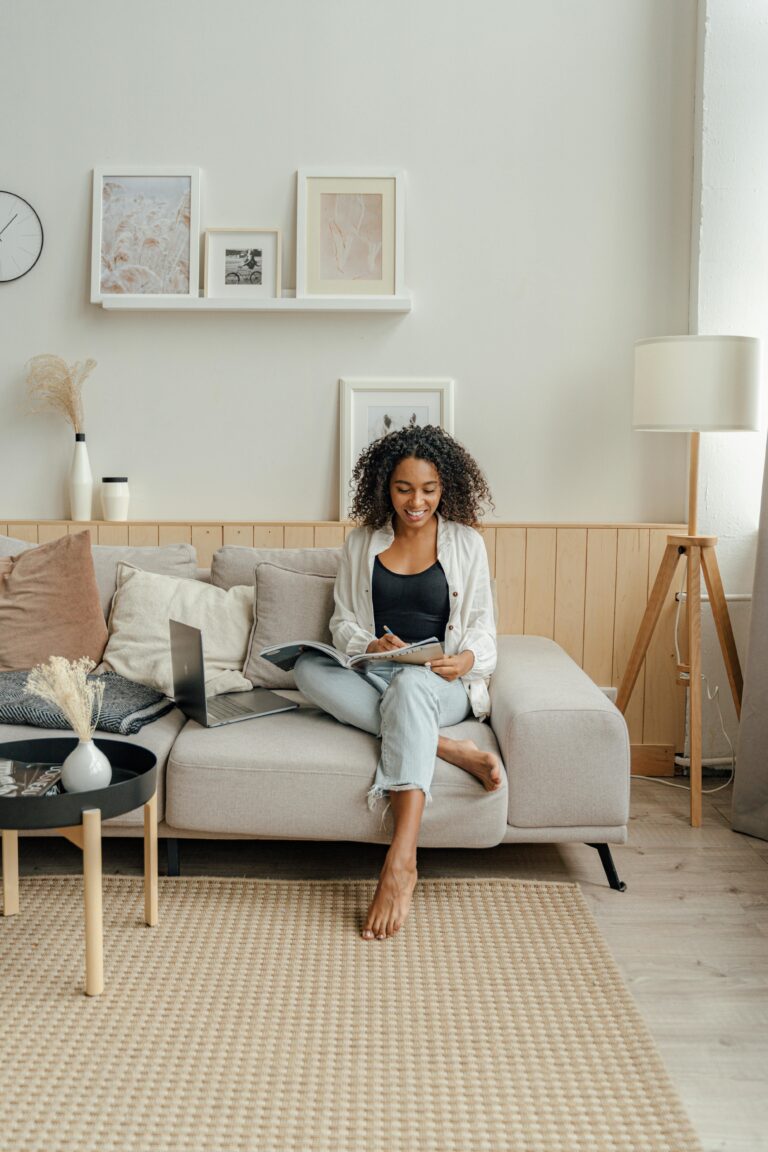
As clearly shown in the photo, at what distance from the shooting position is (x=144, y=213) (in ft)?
11.6

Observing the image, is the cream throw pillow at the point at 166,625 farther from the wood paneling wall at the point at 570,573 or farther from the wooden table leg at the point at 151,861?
the wooden table leg at the point at 151,861

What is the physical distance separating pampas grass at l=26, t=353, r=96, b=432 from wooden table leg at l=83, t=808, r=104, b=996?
182cm

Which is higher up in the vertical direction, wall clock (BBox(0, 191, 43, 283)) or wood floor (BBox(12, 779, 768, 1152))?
wall clock (BBox(0, 191, 43, 283))

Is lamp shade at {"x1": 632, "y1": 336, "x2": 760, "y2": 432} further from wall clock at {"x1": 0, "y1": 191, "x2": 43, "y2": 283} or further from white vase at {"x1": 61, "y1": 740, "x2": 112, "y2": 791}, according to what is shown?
wall clock at {"x1": 0, "y1": 191, "x2": 43, "y2": 283}

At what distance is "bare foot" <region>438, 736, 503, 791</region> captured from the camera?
253 centimetres

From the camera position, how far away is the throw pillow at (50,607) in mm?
3043

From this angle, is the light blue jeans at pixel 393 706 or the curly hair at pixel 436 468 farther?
the curly hair at pixel 436 468

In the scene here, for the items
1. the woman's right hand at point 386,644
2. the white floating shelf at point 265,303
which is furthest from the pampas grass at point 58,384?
the woman's right hand at point 386,644

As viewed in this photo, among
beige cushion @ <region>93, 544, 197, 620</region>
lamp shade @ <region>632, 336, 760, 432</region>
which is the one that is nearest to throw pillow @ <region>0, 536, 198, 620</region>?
beige cushion @ <region>93, 544, 197, 620</region>

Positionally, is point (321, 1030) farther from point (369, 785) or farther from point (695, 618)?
point (695, 618)

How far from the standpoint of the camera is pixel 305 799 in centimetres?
255

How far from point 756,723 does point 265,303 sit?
2.05 m

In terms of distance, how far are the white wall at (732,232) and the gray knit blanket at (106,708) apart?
1902 millimetres

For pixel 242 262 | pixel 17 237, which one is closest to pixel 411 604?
pixel 242 262
